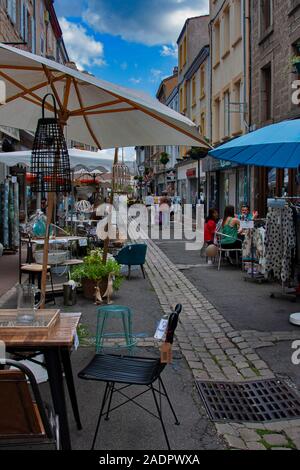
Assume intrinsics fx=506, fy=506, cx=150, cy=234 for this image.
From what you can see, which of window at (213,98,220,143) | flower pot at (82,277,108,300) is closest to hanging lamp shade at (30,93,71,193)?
flower pot at (82,277,108,300)

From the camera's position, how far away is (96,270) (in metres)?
7.89

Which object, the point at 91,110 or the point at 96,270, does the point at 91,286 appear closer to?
the point at 96,270

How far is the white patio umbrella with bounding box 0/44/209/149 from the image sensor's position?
4.28 meters

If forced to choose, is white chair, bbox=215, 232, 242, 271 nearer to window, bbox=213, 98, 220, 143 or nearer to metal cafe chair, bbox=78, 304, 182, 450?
metal cafe chair, bbox=78, 304, 182, 450

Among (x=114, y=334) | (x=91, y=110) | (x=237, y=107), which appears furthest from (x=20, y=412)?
(x=237, y=107)

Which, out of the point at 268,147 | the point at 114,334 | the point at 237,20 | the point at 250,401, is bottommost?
the point at 250,401

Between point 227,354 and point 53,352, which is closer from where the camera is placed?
point 53,352

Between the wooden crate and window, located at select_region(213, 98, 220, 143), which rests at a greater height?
window, located at select_region(213, 98, 220, 143)

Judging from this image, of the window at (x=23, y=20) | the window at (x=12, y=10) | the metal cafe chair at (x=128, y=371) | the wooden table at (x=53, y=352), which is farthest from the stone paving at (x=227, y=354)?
the window at (x=23, y=20)

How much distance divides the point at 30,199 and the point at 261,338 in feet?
64.0

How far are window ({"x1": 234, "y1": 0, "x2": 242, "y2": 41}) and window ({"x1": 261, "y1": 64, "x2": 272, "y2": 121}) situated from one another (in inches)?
148

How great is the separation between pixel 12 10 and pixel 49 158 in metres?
14.7

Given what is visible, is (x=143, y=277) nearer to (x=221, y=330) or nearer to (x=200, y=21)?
(x=221, y=330)

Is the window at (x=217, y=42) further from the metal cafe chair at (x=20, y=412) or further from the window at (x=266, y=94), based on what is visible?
the metal cafe chair at (x=20, y=412)
